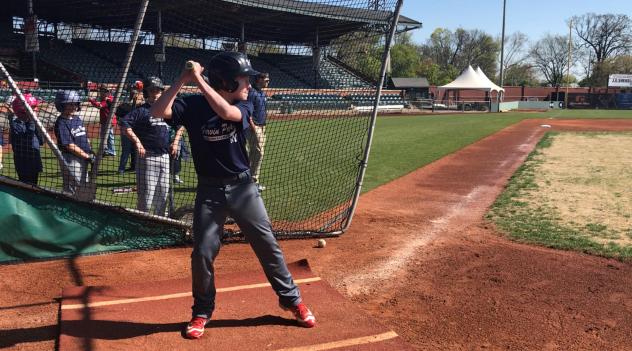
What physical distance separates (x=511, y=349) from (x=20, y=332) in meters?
3.39

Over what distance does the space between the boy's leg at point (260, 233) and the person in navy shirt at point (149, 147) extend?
99.3 inches

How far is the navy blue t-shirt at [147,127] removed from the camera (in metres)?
5.59

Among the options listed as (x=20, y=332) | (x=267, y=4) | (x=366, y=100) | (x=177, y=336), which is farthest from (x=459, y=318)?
(x=267, y=4)

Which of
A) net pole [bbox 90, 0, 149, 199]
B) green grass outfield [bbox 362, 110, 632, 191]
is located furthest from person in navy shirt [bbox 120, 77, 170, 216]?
green grass outfield [bbox 362, 110, 632, 191]

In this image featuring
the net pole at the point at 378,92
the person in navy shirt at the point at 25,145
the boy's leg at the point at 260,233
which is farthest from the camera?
the net pole at the point at 378,92

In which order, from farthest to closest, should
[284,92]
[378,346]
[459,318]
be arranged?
[284,92] → [459,318] → [378,346]

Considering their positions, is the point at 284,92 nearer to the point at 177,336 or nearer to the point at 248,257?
the point at 248,257

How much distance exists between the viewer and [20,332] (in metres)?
3.62

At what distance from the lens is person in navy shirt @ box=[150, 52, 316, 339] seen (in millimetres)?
3285

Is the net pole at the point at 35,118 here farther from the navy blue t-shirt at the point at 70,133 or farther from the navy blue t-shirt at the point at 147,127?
the navy blue t-shirt at the point at 147,127

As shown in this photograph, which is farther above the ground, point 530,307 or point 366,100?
point 366,100

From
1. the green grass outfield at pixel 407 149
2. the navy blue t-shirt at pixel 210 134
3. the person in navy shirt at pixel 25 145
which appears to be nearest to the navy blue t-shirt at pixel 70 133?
the person in navy shirt at pixel 25 145

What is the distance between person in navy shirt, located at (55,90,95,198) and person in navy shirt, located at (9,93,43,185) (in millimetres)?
376

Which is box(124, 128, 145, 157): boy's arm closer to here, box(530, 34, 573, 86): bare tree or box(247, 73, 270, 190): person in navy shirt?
box(247, 73, 270, 190): person in navy shirt
